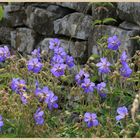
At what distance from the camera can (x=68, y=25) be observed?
5.63 m

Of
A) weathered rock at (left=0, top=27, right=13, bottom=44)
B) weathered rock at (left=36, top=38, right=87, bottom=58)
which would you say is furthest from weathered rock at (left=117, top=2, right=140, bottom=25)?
weathered rock at (left=0, top=27, right=13, bottom=44)

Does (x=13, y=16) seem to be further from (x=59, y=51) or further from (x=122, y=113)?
(x=122, y=113)

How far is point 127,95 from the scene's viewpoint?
13.4 feet

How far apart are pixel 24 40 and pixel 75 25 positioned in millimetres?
925

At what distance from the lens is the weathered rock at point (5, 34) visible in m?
6.65

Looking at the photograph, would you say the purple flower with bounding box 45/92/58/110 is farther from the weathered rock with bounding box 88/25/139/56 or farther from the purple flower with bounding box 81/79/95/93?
the weathered rock with bounding box 88/25/139/56

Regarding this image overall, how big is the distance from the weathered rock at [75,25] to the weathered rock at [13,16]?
0.80m

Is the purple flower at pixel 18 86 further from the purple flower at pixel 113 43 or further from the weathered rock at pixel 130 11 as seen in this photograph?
the weathered rock at pixel 130 11

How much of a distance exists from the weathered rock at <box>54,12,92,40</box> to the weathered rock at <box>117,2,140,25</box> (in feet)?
1.53

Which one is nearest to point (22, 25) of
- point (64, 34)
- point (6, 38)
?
point (6, 38)

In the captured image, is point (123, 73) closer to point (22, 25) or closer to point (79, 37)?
point (79, 37)

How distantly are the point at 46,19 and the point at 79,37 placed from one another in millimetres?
649

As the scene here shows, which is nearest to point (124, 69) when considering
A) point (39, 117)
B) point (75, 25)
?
point (39, 117)

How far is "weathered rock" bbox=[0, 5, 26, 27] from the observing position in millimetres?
6457
